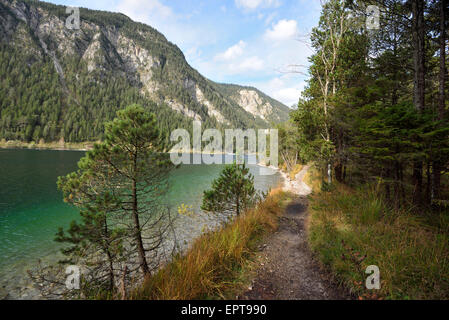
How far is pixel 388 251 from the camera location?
3.20m

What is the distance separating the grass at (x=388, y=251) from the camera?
2668 mm

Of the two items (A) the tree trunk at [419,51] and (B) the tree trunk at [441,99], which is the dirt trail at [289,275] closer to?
(B) the tree trunk at [441,99]

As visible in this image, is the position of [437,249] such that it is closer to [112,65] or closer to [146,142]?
[146,142]

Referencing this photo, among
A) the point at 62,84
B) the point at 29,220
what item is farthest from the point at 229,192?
the point at 62,84

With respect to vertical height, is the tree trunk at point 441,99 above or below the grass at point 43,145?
below

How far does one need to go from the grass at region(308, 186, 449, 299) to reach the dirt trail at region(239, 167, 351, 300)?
0.28 m

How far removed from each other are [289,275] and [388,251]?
187cm

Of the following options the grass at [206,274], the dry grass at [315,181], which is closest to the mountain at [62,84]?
the dry grass at [315,181]

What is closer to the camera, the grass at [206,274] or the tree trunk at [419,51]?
the grass at [206,274]

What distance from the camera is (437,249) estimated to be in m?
3.06

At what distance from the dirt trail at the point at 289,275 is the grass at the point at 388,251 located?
0.28 metres

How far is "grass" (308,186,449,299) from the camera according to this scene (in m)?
2.67

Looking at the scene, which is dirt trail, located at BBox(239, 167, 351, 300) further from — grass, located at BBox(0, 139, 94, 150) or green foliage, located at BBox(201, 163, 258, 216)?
grass, located at BBox(0, 139, 94, 150)
